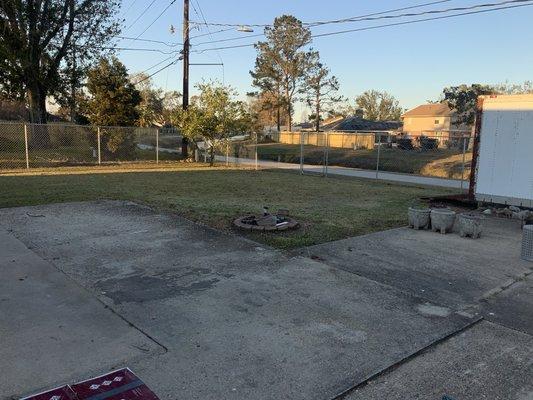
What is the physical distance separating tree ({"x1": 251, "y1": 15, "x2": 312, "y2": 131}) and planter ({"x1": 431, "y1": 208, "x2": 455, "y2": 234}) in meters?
42.5

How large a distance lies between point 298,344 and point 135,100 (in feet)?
72.5

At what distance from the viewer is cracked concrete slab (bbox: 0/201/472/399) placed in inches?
124

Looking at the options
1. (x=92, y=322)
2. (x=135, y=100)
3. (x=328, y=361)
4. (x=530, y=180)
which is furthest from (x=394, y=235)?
(x=135, y=100)

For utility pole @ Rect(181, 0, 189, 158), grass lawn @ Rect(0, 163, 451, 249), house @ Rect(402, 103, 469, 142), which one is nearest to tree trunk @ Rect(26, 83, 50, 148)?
grass lawn @ Rect(0, 163, 451, 249)

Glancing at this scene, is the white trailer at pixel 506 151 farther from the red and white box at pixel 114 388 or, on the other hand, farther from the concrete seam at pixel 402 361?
the red and white box at pixel 114 388

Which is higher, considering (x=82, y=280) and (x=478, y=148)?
(x=478, y=148)

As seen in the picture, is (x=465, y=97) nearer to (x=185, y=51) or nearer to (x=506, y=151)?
(x=185, y=51)

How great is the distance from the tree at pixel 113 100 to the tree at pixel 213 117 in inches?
118

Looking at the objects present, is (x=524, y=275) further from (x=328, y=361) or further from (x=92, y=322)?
(x=92, y=322)

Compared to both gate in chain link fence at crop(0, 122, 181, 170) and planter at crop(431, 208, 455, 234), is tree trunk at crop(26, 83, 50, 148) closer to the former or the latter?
gate in chain link fence at crop(0, 122, 181, 170)

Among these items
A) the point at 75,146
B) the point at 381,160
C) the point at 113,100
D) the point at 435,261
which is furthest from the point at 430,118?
the point at 435,261

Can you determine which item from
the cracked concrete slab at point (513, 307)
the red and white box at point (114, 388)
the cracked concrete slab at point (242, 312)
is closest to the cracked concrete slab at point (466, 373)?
the cracked concrete slab at point (242, 312)

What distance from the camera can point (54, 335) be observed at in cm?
366

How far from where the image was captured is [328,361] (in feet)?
11.1
